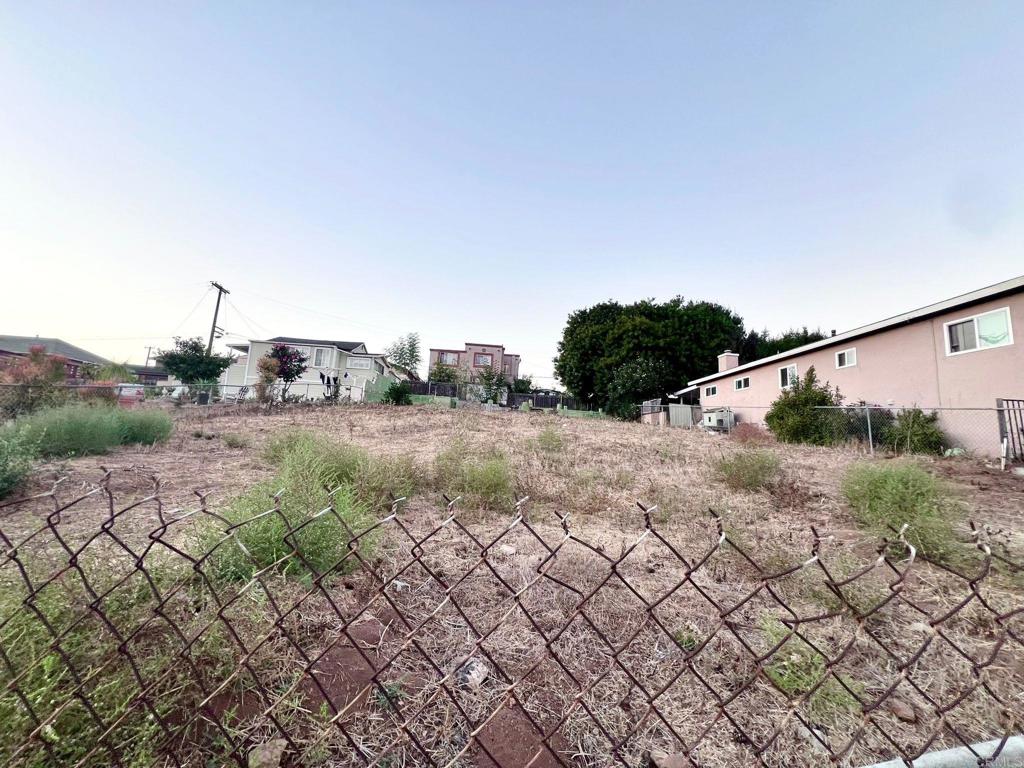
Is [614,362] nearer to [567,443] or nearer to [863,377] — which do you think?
[863,377]

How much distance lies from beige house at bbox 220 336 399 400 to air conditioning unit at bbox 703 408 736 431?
66.6 ft

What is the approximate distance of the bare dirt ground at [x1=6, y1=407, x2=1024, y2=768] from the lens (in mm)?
1241

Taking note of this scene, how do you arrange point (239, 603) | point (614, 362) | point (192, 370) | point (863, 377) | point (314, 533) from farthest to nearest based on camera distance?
point (614, 362) → point (192, 370) → point (863, 377) → point (314, 533) → point (239, 603)

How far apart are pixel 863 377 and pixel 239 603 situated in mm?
14699

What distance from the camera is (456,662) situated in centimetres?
169

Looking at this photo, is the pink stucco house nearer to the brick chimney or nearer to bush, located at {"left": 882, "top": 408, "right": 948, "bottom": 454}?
bush, located at {"left": 882, "top": 408, "right": 948, "bottom": 454}

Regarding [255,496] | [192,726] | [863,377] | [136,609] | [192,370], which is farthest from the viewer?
[192,370]

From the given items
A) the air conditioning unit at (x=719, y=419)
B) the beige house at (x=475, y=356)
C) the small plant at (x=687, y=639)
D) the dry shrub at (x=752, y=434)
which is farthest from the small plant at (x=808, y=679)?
the beige house at (x=475, y=356)

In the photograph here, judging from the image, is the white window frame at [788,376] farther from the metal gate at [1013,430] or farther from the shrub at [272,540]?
the shrub at [272,540]

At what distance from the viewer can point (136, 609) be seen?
145cm

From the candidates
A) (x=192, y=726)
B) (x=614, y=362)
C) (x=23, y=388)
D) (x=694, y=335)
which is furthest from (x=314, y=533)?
(x=694, y=335)

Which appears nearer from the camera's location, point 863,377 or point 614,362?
point 863,377

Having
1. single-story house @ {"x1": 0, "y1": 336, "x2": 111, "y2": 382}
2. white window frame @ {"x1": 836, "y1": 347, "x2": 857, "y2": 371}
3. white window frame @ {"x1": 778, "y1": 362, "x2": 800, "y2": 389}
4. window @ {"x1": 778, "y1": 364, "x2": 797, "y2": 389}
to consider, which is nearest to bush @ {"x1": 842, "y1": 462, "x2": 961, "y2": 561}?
white window frame @ {"x1": 836, "y1": 347, "x2": 857, "y2": 371}

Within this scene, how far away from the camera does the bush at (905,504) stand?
264cm
